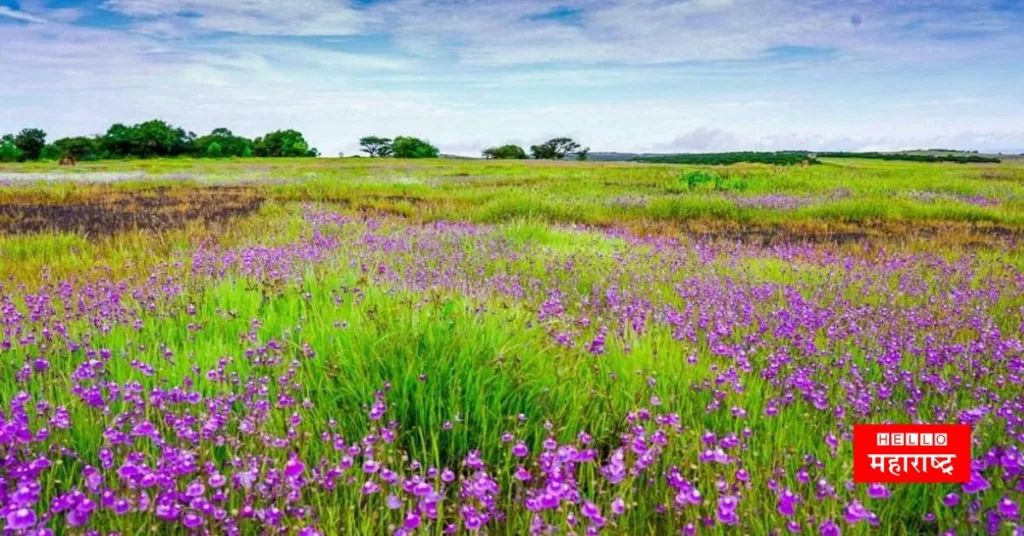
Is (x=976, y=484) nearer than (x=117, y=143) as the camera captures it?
Yes

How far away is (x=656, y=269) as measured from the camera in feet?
23.6

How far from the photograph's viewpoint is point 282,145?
4218 inches

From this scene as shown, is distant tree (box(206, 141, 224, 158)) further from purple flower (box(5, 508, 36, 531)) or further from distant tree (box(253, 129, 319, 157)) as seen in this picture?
purple flower (box(5, 508, 36, 531))

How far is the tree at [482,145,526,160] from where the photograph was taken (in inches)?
3918

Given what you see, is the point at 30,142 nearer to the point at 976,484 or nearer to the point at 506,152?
the point at 506,152

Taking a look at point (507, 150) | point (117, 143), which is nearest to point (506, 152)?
point (507, 150)

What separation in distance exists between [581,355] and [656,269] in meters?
3.85

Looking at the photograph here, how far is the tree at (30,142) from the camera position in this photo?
97.1 meters

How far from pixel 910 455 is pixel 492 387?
5.77 ft

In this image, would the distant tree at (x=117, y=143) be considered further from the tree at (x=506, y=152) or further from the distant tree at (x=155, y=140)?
the tree at (x=506, y=152)

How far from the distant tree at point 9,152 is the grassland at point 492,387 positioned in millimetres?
105160

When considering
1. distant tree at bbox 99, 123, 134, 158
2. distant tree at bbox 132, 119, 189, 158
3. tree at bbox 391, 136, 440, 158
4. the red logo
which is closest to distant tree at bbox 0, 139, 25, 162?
distant tree at bbox 99, 123, 134, 158

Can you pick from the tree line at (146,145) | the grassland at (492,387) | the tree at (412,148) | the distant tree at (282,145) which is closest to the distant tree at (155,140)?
the tree line at (146,145)

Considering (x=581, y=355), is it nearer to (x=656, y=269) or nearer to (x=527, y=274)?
(x=527, y=274)
